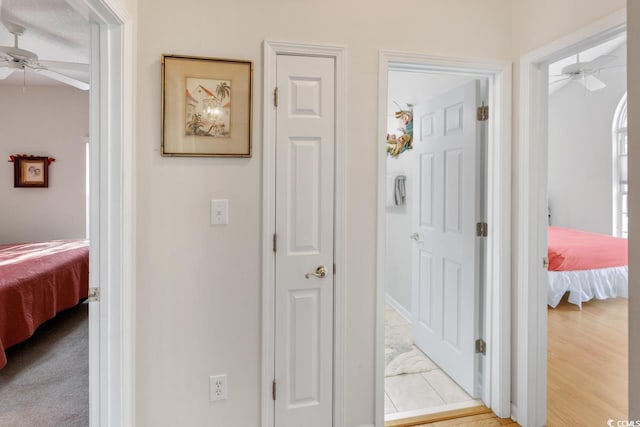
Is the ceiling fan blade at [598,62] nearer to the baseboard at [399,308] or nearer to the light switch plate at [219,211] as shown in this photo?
the baseboard at [399,308]

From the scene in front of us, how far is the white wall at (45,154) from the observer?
14.2ft

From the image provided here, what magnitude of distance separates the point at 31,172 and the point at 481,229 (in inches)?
202

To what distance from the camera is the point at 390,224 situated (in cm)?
412

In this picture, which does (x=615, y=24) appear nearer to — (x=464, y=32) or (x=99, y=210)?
(x=464, y=32)

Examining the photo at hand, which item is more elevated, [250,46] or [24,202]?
[250,46]

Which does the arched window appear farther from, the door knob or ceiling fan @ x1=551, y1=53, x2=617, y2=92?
the door knob

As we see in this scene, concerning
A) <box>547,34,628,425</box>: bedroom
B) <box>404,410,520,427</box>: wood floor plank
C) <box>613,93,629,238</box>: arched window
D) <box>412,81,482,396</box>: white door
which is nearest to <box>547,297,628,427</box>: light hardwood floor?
<box>547,34,628,425</box>: bedroom

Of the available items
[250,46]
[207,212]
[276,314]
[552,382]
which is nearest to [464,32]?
[250,46]

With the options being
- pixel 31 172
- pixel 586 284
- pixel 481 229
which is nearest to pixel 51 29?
pixel 31 172

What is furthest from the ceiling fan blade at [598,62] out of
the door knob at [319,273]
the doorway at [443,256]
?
the door knob at [319,273]

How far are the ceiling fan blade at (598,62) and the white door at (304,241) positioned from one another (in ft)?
11.7

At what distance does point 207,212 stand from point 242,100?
56cm

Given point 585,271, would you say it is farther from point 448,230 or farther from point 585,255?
point 448,230
